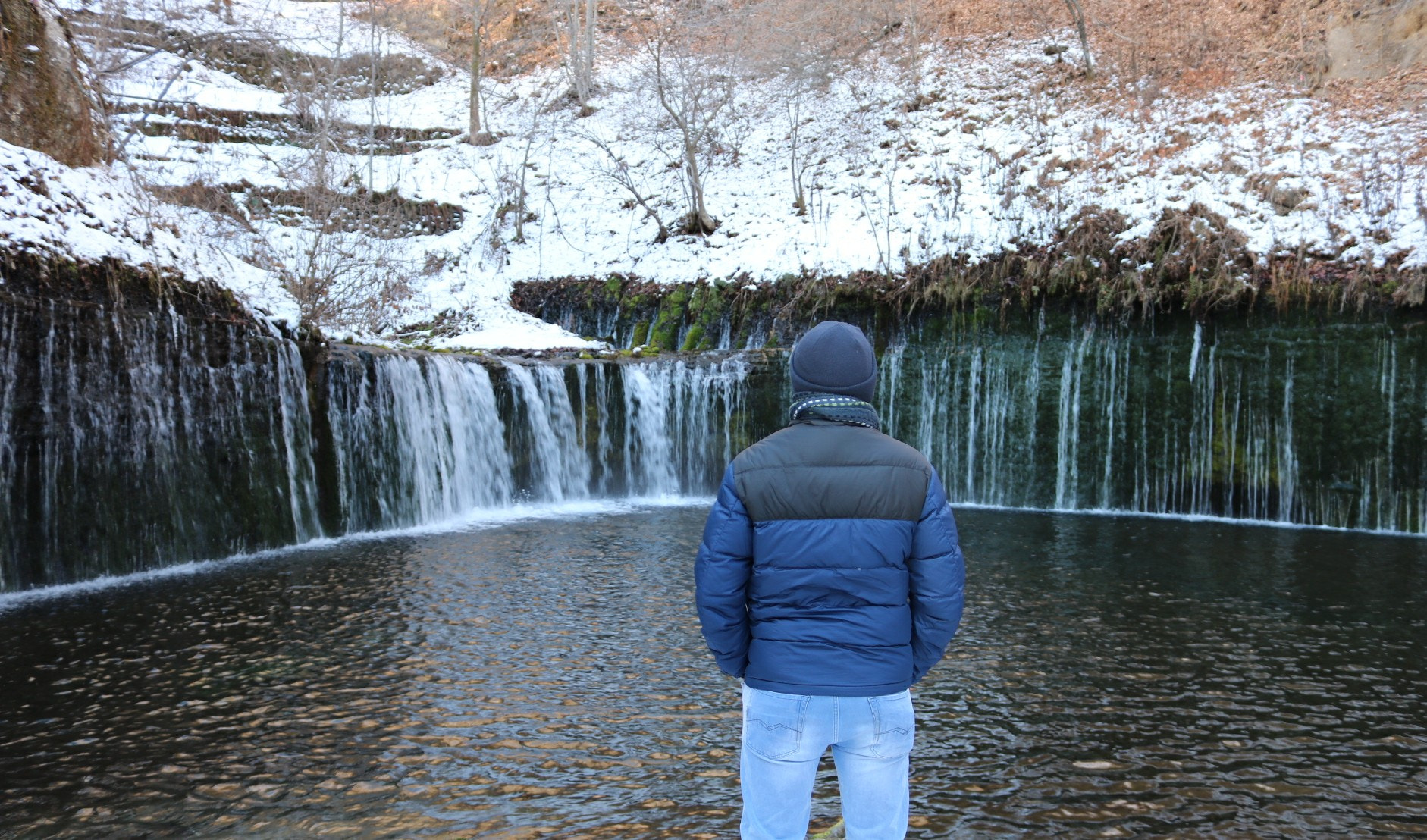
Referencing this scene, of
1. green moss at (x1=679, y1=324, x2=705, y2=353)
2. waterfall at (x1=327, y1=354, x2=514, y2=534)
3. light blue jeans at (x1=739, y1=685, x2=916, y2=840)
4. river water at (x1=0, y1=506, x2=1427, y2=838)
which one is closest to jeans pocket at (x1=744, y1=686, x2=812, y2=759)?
light blue jeans at (x1=739, y1=685, x2=916, y2=840)

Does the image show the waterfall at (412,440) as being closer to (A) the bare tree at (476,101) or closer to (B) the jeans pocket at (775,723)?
(B) the jeans pocket at (775,723)

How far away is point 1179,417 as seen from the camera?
1370 centimetres

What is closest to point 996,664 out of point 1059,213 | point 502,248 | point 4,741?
point 4,741

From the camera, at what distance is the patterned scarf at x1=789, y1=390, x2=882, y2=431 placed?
2479 millimetres

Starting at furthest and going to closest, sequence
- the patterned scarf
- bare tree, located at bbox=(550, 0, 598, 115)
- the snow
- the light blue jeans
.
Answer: bare tree, located at bbox=(550, 0, 598, 115)
the snow
the patterned scarf
the light blue jeans

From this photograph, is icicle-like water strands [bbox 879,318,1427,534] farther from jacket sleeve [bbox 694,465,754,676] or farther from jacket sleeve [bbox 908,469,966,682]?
jacket sleeve [bbox 694,465,754,676]

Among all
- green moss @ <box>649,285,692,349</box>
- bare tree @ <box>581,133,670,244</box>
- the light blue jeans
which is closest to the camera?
the light blue jeans

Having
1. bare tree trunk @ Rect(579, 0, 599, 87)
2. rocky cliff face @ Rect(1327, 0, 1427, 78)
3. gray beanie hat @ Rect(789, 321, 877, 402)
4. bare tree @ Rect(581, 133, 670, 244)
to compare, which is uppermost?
bare tree trunk @ Rect(579, 0, 599, 87)

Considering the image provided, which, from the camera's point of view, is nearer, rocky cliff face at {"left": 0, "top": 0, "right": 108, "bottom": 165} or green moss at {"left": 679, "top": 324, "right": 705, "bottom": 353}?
rocky cliff face at {"left": 0, "top": 0, "right": 108, "bottom": 165}

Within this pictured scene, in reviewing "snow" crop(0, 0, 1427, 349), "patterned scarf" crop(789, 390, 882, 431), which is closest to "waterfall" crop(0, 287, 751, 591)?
"snow" crop(0, 0, 1427, 349)

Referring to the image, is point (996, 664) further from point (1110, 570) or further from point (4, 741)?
point (4, 741)

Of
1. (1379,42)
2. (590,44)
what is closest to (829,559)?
Answer: (1379,42)

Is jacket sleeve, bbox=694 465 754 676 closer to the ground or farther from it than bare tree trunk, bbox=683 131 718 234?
closer to the ground

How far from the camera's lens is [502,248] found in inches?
914
